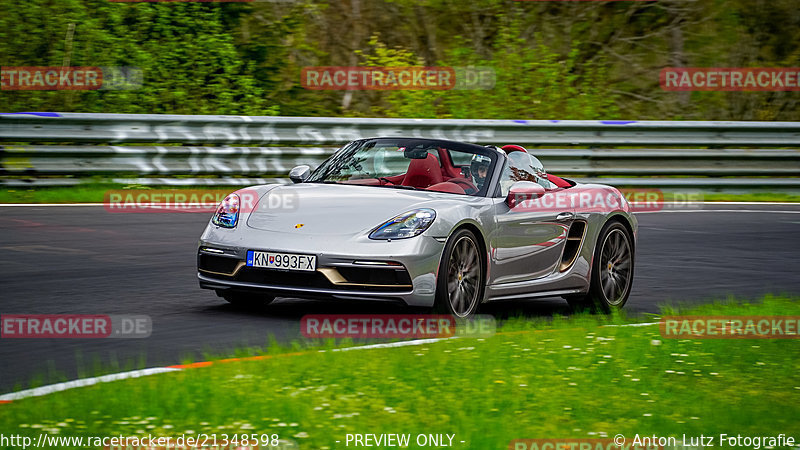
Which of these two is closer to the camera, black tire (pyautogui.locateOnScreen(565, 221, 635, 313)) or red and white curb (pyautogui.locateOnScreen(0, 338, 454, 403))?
red and white curb (pyautogui.locateOnScreen(0, 338, 454, 403))

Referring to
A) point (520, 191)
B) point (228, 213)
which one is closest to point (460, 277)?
point (520, 191)

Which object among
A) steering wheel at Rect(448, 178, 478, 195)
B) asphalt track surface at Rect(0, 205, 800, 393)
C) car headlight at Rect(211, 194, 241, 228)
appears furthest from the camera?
steering wheel at Rect(448, 178, 478, 195)

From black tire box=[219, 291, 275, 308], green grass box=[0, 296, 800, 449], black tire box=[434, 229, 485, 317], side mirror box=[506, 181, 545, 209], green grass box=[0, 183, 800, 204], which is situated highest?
side mirror box=[506, 181, 545, 209]

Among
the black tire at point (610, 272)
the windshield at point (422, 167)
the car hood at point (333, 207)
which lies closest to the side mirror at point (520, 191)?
the windshield at point (422, 167)

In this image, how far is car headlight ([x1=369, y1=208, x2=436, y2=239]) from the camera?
8.16m

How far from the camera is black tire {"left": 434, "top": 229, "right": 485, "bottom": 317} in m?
8.20

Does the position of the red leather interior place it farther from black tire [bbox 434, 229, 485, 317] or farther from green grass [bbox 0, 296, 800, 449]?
green grass [bbox 0, 296, 800, 449]

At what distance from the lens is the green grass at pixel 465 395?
5270 mm

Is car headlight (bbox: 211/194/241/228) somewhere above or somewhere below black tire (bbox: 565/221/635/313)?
above

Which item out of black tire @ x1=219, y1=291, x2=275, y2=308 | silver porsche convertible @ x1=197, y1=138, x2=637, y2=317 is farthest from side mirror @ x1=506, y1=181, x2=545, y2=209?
black tire @ x1=219, y1=291, x2=275, y2=308

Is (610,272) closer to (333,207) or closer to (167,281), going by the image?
(333,207)

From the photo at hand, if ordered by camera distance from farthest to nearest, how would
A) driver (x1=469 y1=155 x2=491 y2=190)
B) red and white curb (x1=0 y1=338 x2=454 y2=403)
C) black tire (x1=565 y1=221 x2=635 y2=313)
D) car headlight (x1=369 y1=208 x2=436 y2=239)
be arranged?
black tire (x1=565 y1=221 x2=635 y2=313)
driver (x1=469 y1=155 x2=491 y2=190)
car headlight (x1=369 y1=208 x2=436 y2=239)
red and white curb (x1=0 y1=338 x2=454 y2=403)

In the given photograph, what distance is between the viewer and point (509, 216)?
8.94m

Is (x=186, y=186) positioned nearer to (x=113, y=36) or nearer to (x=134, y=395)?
(x=113, y=36)
